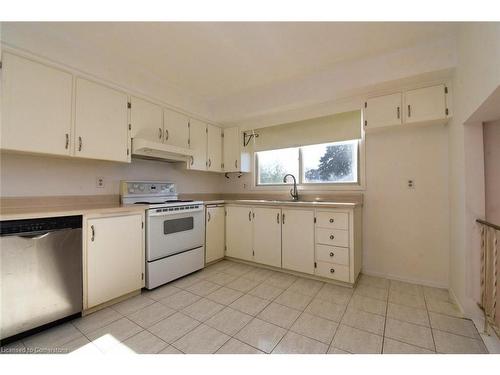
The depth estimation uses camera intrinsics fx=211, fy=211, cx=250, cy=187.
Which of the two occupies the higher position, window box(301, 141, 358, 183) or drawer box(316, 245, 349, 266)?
window box(301, 141, 358, 183)

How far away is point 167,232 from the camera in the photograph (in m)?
2.46

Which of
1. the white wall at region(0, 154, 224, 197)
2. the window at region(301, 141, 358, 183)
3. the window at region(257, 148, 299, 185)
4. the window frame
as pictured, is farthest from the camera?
the window at region(257, 148, 299, 185)

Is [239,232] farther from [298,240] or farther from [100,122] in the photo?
[100,122]

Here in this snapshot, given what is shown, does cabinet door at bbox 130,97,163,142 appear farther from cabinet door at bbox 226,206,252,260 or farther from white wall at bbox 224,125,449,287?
white wall at bbox 224,125,449,287

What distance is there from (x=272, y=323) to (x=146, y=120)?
2511mm

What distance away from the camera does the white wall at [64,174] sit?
182cm

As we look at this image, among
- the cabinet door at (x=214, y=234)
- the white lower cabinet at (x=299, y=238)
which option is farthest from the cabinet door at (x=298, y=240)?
the cabinet door at (x=214, y=234)

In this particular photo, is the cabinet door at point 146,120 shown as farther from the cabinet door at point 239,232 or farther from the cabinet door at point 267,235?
the cabinet door at point 267,235

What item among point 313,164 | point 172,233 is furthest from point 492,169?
point 172,233

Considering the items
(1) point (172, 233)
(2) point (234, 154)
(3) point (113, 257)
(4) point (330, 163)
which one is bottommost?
(3) point (113, 257)

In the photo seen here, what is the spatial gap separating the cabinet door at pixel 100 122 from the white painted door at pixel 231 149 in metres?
1.60

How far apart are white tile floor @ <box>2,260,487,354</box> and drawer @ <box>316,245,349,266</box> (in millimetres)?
289

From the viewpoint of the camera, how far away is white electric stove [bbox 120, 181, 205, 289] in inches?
91.0

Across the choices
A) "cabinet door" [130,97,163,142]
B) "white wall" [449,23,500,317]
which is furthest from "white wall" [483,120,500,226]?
"cabinet door" [130,97,163,142]
